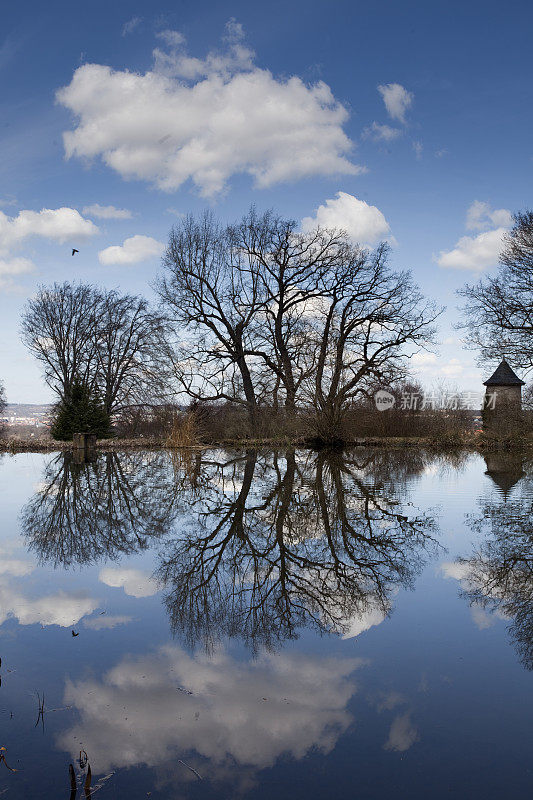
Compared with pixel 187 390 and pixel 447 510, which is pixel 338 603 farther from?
pixel 187 390

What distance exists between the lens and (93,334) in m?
39.4

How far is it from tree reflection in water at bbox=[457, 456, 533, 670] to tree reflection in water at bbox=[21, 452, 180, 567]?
3.70 metres

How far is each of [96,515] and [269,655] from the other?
5.83 metres

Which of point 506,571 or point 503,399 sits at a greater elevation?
point 503,399

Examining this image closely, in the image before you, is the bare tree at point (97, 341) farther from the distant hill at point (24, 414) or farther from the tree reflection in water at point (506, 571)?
the tree reflection in water at point (506, 571)

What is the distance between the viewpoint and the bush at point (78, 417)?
97.8 ft

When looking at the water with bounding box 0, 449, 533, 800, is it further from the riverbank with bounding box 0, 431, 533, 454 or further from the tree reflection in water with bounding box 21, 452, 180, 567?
the riverbank with bounding box 0, 431, 533, 454

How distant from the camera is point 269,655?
3598 millimetres

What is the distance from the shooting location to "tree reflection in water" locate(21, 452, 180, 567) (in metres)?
6.75

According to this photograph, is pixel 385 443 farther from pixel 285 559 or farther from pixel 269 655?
pixel 269 655

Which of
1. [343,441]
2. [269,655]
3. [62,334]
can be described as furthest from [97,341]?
[269,655]

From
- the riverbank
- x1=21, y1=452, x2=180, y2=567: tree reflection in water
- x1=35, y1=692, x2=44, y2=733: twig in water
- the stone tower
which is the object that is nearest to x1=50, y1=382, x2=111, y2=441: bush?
the riverbank

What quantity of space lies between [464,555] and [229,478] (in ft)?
26.1

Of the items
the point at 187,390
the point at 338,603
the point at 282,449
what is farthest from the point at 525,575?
the point at 187,390
